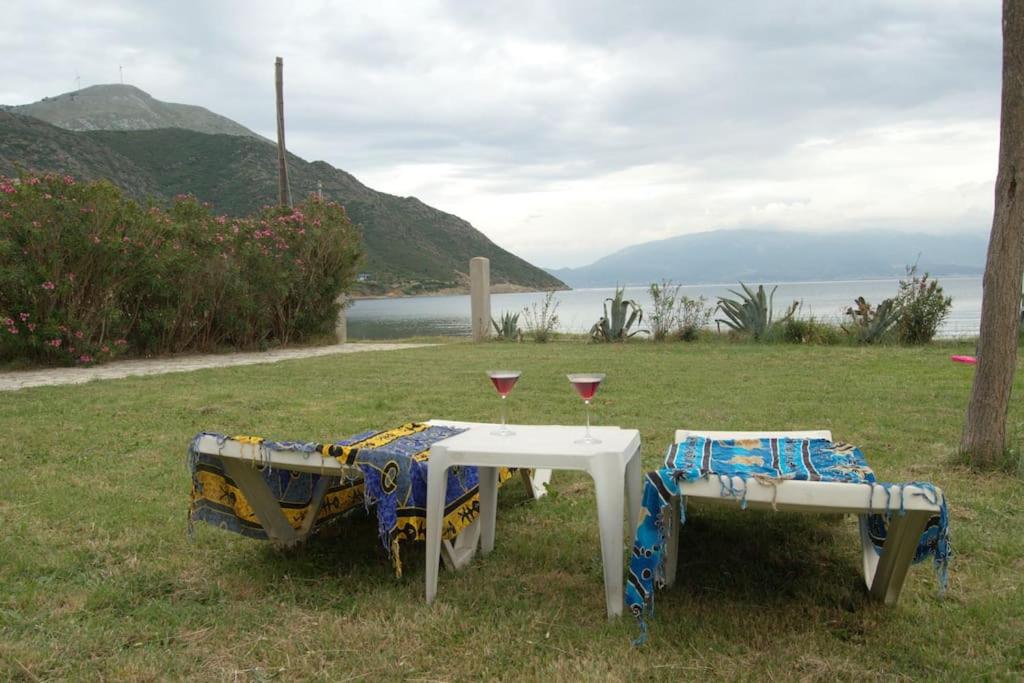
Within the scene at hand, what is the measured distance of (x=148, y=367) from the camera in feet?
30.8

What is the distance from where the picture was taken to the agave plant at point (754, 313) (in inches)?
460

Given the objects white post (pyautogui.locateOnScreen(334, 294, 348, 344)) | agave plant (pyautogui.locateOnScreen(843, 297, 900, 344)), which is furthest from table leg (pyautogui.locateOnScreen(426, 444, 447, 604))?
white post (pyautogui.locateOnScreen(334, 294, 348, 344))

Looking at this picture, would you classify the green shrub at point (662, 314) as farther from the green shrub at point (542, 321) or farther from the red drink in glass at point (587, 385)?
the red drink in glass at point (587, 385)

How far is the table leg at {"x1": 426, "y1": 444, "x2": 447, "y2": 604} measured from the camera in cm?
253

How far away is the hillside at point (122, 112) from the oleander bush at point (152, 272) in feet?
234

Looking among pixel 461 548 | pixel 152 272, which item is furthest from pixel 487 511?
pixel 152 272

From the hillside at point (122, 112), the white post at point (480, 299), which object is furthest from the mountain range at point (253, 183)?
the hillside at point (122, 112)

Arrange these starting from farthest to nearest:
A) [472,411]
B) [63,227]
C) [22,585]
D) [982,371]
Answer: [63,227] < [472,411] < [982,371] < [22,585]

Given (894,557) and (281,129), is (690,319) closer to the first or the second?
(281,129)

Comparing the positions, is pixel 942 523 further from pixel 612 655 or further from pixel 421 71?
pixel 421 71

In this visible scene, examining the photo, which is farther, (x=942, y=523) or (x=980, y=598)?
(x=980, y=598)

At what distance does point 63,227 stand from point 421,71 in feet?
18.7

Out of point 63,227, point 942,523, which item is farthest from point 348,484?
point 63,227

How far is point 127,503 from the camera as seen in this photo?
3619 mm
